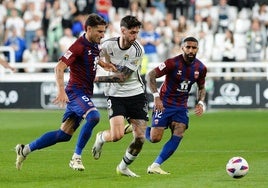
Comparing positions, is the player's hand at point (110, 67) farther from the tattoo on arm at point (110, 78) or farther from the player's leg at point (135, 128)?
the player's leg at point (135, 128)

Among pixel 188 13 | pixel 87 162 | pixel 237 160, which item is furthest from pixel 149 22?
pixel 237 160

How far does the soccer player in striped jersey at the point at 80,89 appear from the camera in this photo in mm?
13578

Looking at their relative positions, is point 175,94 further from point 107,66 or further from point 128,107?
point 107,66

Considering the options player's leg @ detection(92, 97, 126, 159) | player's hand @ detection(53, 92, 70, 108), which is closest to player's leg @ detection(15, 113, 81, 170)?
player's leg @ detection(92, 97, 126, 159)

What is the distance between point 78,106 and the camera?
44.7 ft

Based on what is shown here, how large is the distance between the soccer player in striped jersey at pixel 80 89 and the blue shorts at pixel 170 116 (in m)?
1.24

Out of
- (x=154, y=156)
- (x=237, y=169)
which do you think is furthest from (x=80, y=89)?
(x=154, y=156)

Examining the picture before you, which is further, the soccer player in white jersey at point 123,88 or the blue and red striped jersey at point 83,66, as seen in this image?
the soccer player in white jersey at point 123,88

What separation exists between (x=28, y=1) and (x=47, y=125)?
28.6 ft

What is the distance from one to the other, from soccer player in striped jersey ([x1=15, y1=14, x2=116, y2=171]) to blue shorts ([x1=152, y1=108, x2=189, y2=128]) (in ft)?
4.07

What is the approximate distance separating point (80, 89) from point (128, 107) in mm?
751

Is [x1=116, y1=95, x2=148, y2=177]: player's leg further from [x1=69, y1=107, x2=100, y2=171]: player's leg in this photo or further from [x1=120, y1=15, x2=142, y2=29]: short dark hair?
[x1=120, y1=15, x2=142, y2=29]: short dark hair

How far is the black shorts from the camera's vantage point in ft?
46.2

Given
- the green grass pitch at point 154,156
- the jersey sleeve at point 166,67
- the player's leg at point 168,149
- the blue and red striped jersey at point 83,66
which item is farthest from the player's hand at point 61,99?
the jersey sleeve at point 166,67
